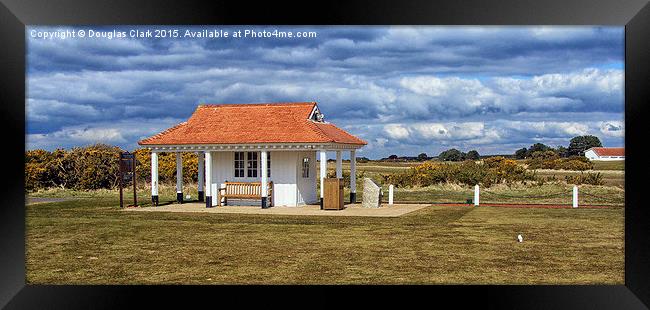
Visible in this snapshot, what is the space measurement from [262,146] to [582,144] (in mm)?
29224

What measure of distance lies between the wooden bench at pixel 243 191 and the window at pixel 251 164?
465 millimetres

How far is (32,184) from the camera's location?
95.4 feet

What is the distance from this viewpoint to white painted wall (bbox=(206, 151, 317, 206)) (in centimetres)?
2123

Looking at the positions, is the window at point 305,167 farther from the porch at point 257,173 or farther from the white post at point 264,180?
the white post at point 264,180

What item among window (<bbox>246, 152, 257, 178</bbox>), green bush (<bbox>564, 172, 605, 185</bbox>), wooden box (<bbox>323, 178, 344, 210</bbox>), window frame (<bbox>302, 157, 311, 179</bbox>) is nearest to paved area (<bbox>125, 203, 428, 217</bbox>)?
wooden box (<bbox>323, 178, 344, 210</bbox>)

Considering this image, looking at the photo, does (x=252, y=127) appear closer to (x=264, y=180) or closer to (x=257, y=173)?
(x=257, y=173)

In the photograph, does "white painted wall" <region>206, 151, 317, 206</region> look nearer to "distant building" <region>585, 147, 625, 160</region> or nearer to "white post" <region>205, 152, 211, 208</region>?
"white post" <region>205, 152, 211, 208</region>

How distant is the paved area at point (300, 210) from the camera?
61.3 feet

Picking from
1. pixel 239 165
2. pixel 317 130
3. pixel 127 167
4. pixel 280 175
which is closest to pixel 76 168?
pixel 127 167

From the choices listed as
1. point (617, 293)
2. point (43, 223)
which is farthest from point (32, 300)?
point (43, 223)

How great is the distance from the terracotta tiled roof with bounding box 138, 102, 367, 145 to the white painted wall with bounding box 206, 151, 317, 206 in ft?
2.69
